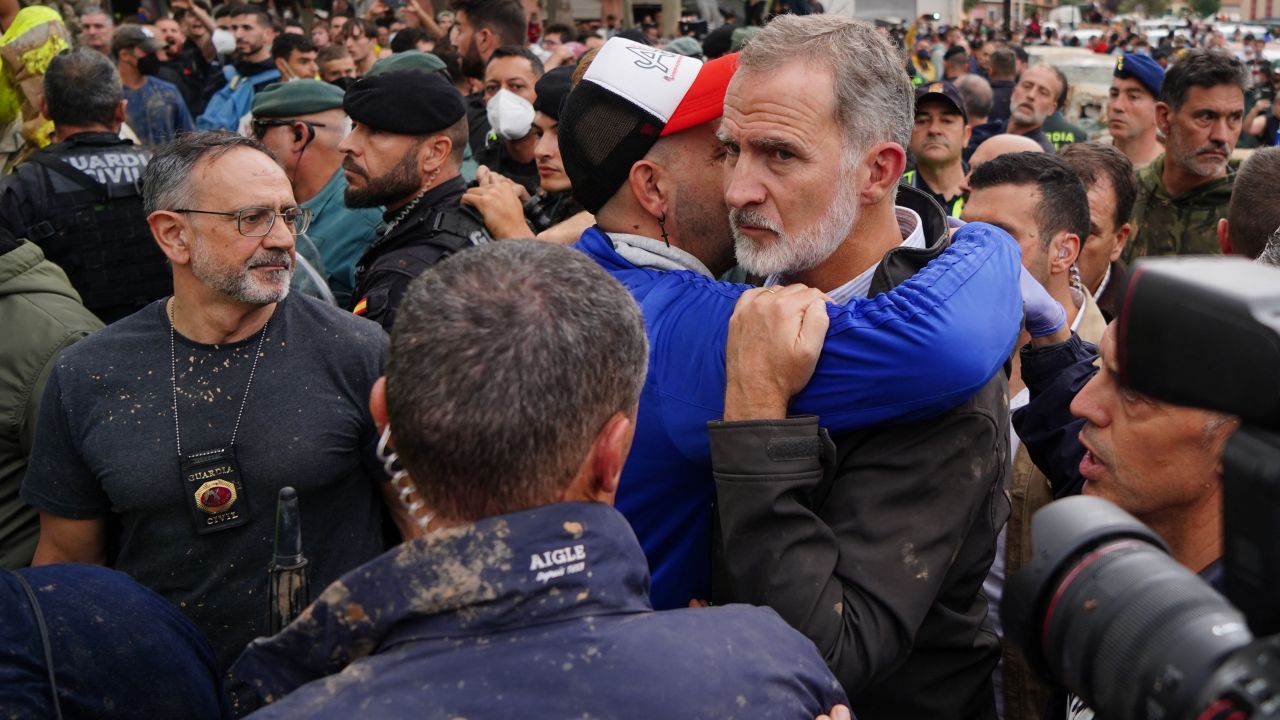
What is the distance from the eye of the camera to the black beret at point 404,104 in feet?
14.9

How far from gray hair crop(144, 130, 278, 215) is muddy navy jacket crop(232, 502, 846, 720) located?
6.53ft

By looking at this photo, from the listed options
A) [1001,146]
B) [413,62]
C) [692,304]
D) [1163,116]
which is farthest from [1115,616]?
[1163,116]

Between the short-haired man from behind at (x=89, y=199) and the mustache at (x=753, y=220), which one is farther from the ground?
the mustache at (x=753, y=220)

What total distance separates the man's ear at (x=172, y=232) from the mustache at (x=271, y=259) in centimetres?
20

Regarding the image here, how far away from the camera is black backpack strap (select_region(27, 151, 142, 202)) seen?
521cm

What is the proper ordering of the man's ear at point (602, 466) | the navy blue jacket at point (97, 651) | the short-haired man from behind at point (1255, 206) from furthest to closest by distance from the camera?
the short-haired man from behind at point (1255, 206)
the navy blue jacket at point (97, 651)
the man's ear at point (602, 466)

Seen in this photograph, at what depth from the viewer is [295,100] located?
556cm

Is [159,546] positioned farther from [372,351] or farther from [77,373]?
[372,351]

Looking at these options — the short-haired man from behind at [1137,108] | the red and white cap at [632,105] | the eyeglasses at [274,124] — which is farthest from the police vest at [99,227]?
the short-haired man from behind at [1137,108]

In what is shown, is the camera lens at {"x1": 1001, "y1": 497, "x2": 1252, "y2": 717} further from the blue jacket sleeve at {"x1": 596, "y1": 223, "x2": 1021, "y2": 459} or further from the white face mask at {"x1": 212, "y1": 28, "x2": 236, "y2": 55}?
the white face mask at {"x1": 212, "y1": 28, "x2": 236, "y2": 55}

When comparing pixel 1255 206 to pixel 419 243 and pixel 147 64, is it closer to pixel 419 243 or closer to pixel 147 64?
pixel 419 243

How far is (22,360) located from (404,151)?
1765mm

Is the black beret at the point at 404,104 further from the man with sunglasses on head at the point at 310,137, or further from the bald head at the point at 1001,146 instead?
the bald head at the point at 1001,146

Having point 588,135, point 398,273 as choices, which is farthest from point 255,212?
point 588,135
